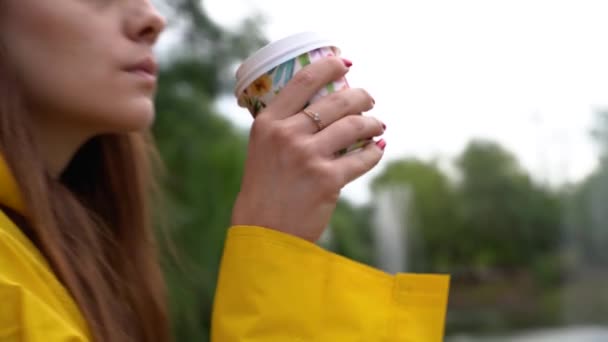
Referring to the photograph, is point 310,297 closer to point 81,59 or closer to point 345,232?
point 81,59

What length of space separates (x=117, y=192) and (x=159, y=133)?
207 centimetres

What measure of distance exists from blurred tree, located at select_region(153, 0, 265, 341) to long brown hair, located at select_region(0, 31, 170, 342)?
72.7 inches

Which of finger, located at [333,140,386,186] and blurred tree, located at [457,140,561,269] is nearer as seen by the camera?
finger, located at [333,140,386,186]

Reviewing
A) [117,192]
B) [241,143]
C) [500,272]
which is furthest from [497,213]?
[117,192]

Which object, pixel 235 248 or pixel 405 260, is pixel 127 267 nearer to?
pixel 235 248

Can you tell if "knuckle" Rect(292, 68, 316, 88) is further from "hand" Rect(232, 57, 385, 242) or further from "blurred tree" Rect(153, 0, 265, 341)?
"blurred tree" Rect(153, 0, 265, 341)

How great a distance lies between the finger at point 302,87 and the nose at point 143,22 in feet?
0.69

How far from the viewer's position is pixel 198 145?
3.20 meters

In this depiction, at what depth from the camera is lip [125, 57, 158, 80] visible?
2.70 ft

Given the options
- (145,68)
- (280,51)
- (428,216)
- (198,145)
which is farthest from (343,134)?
(428,216)

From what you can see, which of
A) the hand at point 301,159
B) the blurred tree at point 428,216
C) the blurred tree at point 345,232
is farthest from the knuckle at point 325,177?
the blurred tree at point 428,216

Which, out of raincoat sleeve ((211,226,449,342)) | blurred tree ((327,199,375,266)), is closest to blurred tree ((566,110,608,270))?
blurred tree ((327,199,375,266))

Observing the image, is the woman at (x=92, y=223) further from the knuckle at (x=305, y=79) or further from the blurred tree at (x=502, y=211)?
the blurred tree at (x=502, y=211)

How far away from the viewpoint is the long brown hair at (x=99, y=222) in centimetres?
73
